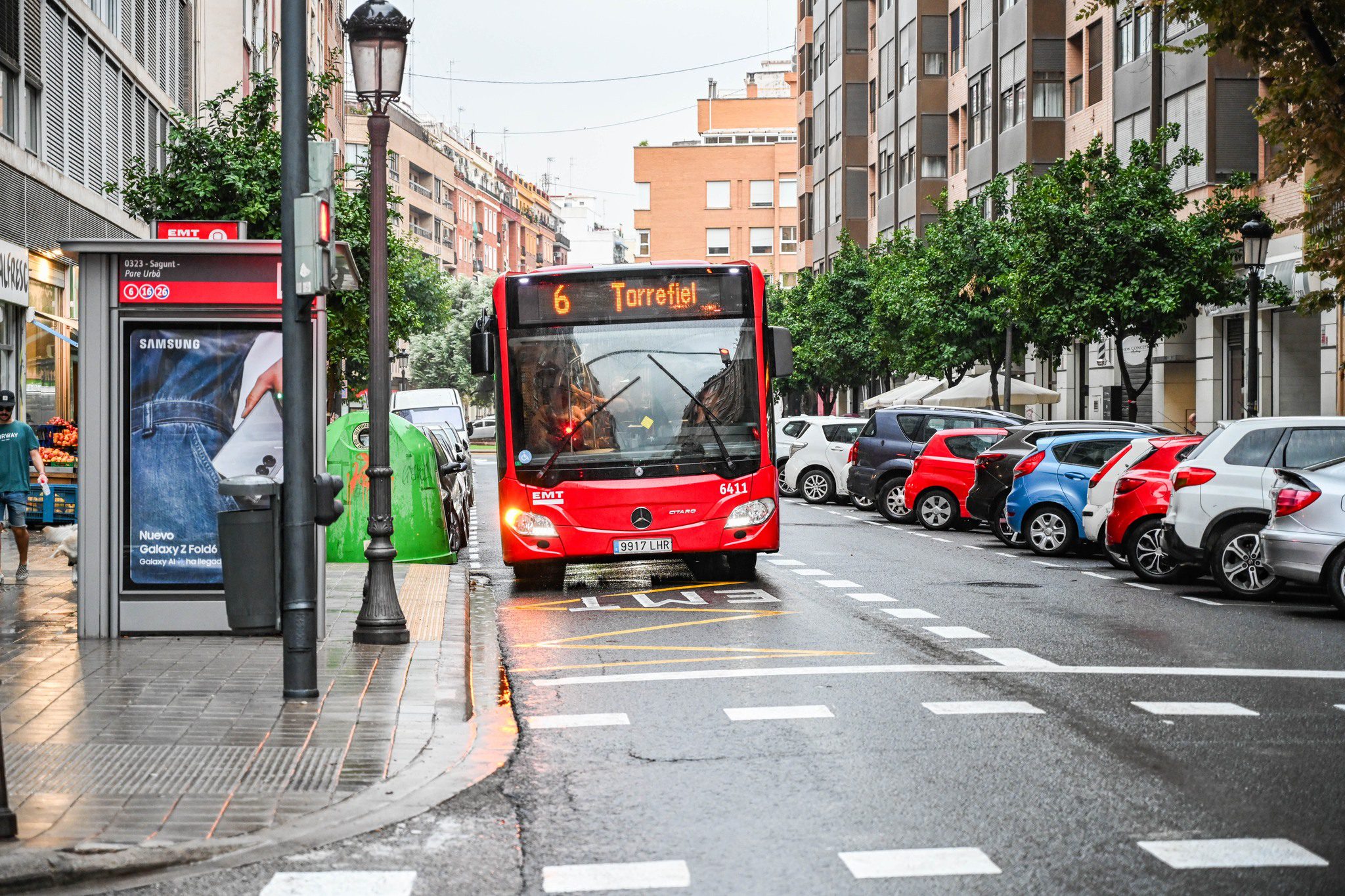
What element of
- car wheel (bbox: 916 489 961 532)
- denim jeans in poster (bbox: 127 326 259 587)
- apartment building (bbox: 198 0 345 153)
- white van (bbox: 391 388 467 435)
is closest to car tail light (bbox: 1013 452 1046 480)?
car wheel (bbox: 916 489 961 532)

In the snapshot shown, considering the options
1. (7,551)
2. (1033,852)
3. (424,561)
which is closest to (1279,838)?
(1033,852)

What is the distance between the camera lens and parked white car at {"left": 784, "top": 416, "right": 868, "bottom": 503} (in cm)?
3344

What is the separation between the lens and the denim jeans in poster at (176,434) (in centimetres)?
1144

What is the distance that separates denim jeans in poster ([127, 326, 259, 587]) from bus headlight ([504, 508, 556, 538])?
15.6 ft

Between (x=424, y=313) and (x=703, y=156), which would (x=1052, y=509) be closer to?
(x=424, y=313)

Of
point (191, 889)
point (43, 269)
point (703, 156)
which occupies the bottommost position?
point (191, 889)

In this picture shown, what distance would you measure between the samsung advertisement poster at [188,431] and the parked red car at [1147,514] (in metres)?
9.00

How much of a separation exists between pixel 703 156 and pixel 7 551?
290ft

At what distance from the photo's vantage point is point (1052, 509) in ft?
67.2

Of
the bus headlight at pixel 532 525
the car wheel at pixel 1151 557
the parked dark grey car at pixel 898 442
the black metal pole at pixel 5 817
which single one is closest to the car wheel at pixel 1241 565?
the car wheel at pixel 1151 557

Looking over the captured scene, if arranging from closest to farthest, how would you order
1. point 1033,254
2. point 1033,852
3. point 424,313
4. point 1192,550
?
point 1033,852, point 1192,550, point 1033,254, point 424,313

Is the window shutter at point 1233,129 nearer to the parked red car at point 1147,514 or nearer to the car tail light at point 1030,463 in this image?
the car tail light at point 1030,463

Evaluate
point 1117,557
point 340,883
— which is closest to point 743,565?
point 1117,557

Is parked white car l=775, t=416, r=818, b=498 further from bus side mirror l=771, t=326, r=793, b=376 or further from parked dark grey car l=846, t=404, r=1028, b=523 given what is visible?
bus side mirror l=771, t=326, r=793, b=376
